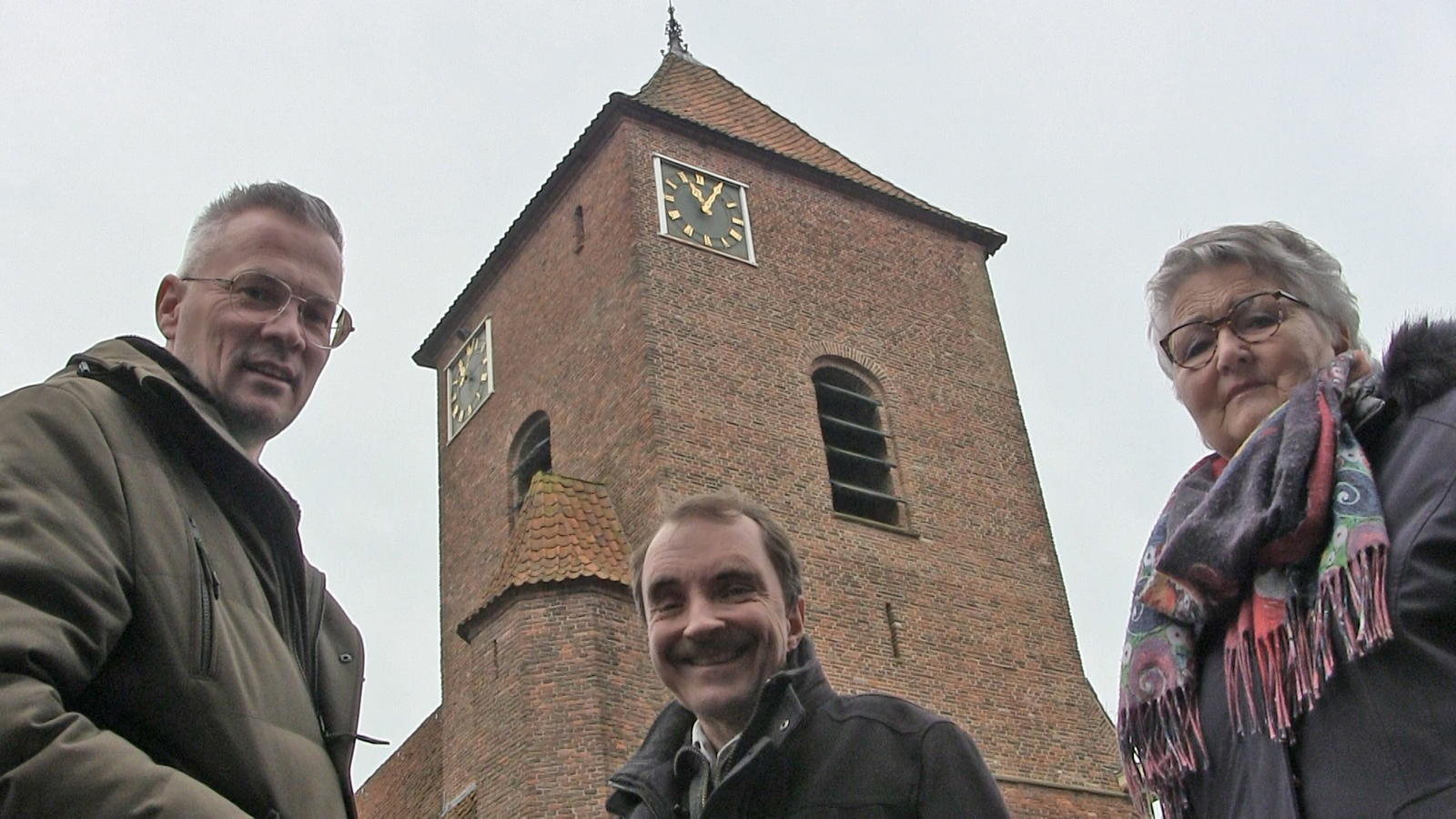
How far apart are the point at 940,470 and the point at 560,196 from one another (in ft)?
19.6

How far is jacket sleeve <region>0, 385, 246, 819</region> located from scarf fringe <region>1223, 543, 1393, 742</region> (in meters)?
1.65

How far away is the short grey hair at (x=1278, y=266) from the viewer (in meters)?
2.86

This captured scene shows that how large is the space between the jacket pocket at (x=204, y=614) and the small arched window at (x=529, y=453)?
555 inches

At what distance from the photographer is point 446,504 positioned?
18062 mm

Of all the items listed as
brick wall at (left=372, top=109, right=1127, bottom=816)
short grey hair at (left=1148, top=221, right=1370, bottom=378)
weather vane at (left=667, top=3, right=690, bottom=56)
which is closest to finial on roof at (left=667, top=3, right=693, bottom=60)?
weather vane at (left=667, top=3, right=690, bottom=56)

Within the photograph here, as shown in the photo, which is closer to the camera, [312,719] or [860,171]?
[312,719]

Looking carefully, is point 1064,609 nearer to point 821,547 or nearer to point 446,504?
point 821,547

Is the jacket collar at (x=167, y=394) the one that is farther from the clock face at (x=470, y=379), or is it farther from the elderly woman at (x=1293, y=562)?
the clock face at (x=470, y=379)

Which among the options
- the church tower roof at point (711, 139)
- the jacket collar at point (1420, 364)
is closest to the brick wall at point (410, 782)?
the church tower roof at point (711, 139)

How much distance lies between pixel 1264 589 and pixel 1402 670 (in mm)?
302

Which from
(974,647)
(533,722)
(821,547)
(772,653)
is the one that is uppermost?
(821,547)

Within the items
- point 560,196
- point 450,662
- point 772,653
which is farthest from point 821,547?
point 772,653

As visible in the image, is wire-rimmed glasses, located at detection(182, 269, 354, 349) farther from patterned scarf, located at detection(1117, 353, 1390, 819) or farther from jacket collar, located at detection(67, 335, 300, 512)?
patterned scarf, located at detection(1117, 353, 1390, 819)

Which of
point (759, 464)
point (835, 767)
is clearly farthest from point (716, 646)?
point (759, 464)
